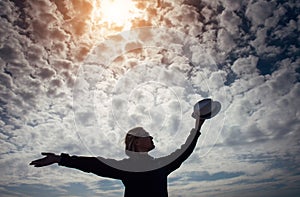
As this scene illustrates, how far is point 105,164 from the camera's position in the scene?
569cm

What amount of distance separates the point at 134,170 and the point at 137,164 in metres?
0.16

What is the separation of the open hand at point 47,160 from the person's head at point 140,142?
5.35 ft

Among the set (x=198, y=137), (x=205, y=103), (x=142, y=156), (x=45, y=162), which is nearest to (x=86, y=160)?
(x=45, y=162)

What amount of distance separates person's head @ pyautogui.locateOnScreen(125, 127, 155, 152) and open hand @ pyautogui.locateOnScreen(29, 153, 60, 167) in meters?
1.63

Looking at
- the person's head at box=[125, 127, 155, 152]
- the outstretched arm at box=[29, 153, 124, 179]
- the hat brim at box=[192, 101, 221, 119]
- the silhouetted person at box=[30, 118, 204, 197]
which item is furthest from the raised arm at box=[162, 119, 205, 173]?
the outstretched arm at box=[29, 153, 124, 179]

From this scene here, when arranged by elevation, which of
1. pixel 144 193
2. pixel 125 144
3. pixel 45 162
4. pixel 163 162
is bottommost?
pixel 144 193

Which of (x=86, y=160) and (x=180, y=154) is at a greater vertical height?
(x=180, y=154)

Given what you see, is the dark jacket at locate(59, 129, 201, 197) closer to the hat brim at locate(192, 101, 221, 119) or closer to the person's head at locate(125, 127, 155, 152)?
the person's head at locate(125, 127, 155, 152)

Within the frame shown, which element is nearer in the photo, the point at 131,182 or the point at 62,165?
the point at 62,165

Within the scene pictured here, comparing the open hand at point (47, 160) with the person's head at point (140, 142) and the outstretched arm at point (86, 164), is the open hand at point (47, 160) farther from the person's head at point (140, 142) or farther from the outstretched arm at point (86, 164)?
the person's head at point (140, 142)

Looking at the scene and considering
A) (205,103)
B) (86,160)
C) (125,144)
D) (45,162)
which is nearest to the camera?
(45,162)

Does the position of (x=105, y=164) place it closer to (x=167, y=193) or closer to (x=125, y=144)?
(x=125, y=144)

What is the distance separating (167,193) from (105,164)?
1557 mm

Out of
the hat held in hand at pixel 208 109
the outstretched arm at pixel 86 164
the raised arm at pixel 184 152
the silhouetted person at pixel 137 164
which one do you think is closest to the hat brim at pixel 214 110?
the hat held in hand at pixel 208 109
